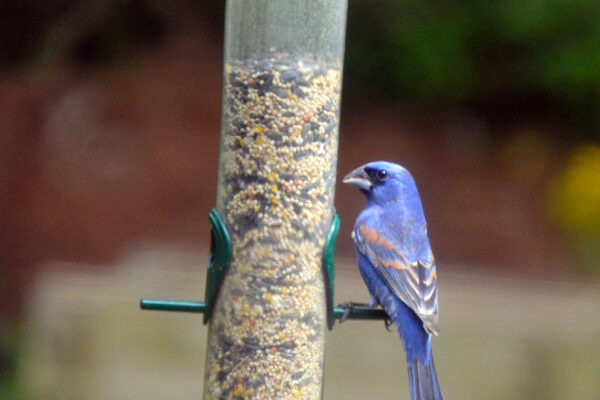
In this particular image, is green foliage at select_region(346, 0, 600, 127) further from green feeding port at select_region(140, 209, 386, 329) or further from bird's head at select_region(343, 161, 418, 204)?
green feeding port at select_region(140, 209, 386, 329)

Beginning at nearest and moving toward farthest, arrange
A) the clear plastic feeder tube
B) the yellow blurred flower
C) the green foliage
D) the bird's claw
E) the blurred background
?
the clear plastic feeder tube < the bird's claw < the blurred background < the green foliage < the yellow blurred flower

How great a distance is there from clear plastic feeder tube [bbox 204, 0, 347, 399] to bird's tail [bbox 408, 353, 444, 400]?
20.8 inches

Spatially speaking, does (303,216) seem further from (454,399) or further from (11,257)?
(11,257)

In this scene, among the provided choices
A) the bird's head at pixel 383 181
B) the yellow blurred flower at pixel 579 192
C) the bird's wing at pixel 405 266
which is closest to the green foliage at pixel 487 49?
the yellow blurred flower at pixel 579 192

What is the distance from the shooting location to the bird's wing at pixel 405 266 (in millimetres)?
3822

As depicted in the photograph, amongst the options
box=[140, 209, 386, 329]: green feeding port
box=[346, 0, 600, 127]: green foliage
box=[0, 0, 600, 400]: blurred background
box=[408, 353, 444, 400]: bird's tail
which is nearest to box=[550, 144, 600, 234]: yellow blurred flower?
box=[0, 0, 600, 400]: blurred background

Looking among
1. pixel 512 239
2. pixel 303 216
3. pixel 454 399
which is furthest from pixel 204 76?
pixel 303 216

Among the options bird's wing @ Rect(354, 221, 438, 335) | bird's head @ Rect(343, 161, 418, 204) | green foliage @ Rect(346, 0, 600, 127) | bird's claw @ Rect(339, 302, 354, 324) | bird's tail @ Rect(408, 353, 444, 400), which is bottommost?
bird's tail @ Rect(408, 353, 444, 400)

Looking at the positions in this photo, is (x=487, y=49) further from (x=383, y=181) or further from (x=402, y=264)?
(x=402, y=264)

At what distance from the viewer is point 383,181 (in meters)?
4.12

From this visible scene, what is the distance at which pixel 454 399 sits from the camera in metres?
6.01

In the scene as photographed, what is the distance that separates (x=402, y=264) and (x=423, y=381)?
498 millimetres

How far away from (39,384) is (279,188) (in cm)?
364

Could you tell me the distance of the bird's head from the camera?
411 cm
